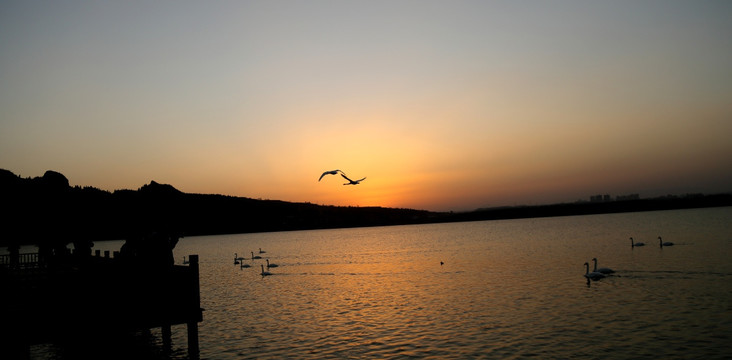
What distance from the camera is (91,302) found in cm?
1452

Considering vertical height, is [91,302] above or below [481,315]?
above

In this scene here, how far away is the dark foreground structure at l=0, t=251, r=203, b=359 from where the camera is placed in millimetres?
13281

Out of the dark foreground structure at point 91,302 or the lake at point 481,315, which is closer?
the dark foreground structure at point 91,302

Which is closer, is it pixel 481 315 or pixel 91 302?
pixel 91 302

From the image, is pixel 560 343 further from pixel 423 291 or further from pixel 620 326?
pixel 423 291

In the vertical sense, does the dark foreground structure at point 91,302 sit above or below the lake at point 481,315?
above

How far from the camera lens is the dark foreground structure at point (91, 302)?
523 inches

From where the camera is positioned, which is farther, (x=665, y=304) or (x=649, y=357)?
(x=665, y=304)

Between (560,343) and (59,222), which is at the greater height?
(59,222)

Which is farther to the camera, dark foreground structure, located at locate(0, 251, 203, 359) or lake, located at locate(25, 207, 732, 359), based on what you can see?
lake, located at locate(25, 207, 732, 359)

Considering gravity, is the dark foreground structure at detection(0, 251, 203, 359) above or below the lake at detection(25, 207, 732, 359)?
above

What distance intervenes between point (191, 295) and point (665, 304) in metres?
22.7

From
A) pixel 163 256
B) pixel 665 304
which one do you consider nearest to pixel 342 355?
pixel 163 256

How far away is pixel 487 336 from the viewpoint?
21.1m
